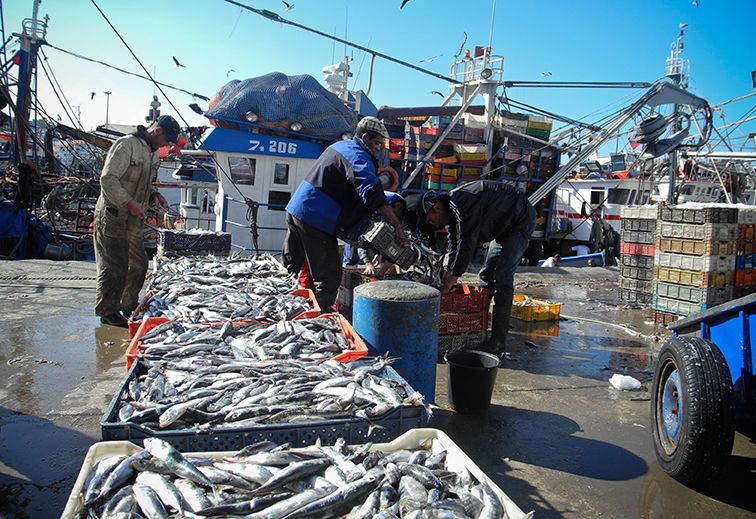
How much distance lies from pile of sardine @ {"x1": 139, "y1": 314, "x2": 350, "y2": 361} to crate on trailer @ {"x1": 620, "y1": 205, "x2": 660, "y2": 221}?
7034 mm

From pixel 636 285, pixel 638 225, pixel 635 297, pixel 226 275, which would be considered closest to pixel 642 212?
pixel 638 225

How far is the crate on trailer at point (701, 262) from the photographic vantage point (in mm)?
7645

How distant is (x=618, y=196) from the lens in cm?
2255

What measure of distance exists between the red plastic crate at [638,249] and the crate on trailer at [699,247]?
1116mm

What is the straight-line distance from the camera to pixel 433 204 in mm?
5434

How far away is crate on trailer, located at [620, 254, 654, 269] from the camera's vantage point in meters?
9.34

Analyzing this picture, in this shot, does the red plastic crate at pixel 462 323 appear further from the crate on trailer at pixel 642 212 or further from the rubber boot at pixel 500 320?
the crate on trailer at pixel 642 212

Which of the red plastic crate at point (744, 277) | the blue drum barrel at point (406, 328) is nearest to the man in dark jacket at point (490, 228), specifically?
the blue drum barrel at point (406, 328)

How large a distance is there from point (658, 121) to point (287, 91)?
28.7 ft

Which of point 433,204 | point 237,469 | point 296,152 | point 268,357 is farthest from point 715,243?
point 296,152

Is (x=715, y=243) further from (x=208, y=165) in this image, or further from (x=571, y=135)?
(x=208, y=165)

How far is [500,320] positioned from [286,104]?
8877 mm

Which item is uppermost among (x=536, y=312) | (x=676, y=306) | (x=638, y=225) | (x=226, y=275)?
(x=638, y=225)

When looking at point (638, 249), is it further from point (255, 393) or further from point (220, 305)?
point (255, 393)
